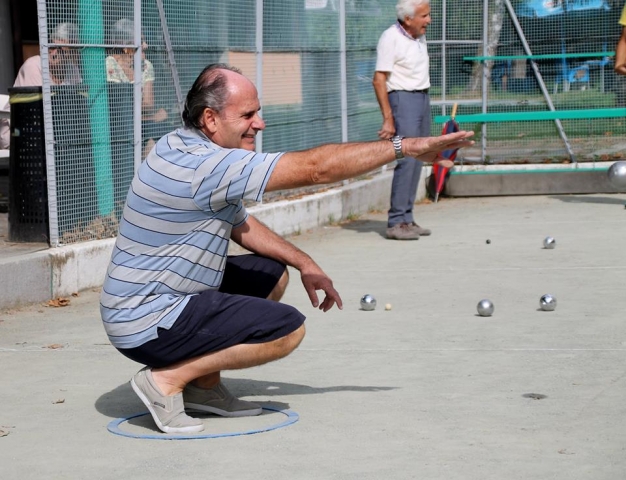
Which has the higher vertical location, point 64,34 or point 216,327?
point 64,34

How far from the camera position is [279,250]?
5520 mm

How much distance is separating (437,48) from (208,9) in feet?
15.3

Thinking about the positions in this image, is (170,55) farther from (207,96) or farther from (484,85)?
(484,85)

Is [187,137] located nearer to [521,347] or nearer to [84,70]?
[521,347]

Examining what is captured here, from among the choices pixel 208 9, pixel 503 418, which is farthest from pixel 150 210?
pixel 208 9

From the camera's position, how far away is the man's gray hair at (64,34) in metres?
8.34

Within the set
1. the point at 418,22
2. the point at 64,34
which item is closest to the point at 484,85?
the point at 418,22

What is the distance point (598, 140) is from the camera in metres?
14.2

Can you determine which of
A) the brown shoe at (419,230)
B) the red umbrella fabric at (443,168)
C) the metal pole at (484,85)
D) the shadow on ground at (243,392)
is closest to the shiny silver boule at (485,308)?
the shadow on ground at (243,392)

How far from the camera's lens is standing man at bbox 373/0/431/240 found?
10.8 meters

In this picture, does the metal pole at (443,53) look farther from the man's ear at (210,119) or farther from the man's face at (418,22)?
the man's ear at (210,119)

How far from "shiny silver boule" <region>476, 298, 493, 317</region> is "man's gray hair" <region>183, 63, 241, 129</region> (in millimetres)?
2907

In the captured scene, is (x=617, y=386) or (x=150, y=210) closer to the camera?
(x=150, y=210)

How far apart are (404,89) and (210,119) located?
19.9 feet
